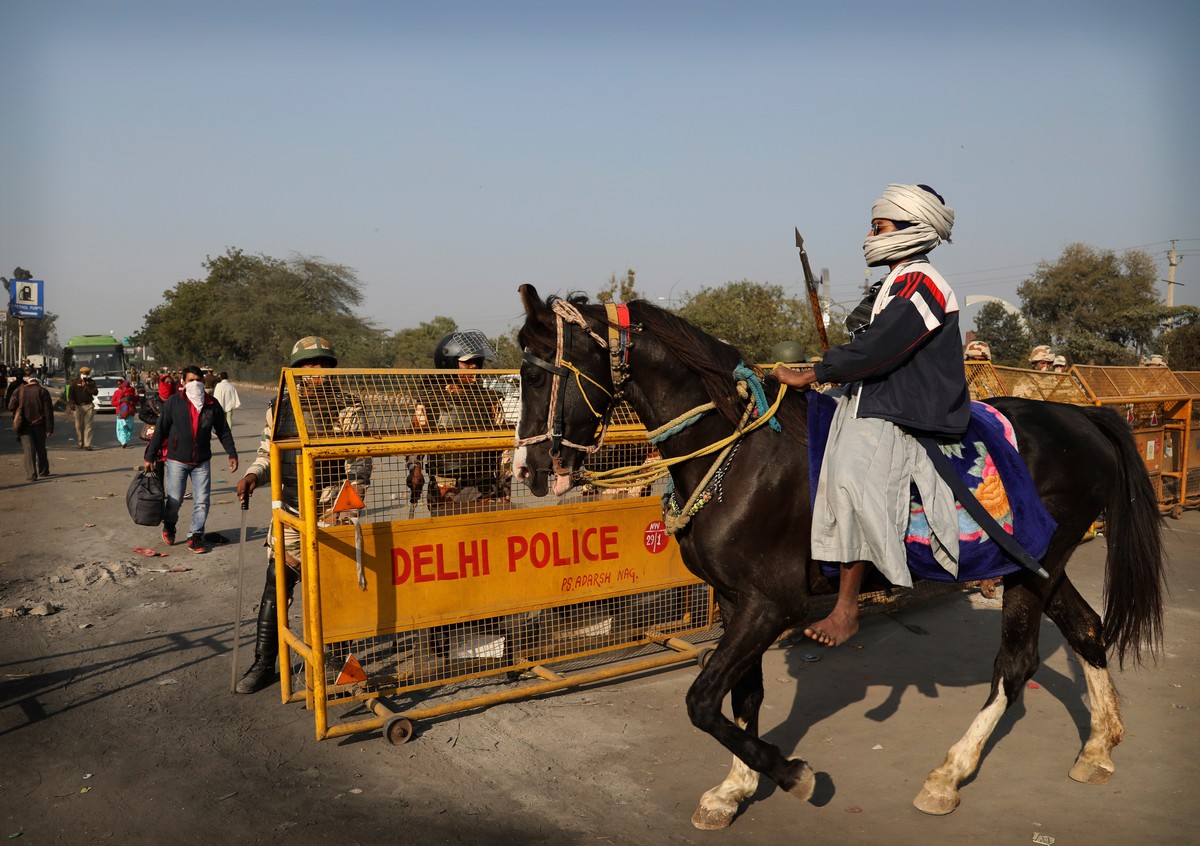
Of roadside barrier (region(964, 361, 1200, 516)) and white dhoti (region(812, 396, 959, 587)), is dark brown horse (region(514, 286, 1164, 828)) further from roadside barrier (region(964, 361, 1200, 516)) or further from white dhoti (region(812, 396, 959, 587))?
roadside barrier (region(964, 361, 1200, 516))

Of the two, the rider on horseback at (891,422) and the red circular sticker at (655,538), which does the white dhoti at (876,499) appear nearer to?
the rider on horseback at (891,422)

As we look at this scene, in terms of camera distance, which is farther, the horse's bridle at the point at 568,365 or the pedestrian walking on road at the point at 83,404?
the pedestrian walking on road at the point at 83,404

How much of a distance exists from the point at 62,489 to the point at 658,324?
579 inches

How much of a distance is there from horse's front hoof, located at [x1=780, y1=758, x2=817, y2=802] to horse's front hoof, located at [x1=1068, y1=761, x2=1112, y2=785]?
1538 mm

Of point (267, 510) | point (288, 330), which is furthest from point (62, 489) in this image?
point (288, 330)

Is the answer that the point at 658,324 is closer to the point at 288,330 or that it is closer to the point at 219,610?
the point at 219,610

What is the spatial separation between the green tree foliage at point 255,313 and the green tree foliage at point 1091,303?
4380 centimetres

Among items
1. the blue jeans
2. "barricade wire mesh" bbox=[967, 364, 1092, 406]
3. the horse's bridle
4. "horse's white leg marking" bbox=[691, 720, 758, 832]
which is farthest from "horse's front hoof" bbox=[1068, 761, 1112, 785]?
the blue jeans

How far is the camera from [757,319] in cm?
2802

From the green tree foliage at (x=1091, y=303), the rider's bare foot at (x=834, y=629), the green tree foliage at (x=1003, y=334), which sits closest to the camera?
the rider's bare foot at (x=834, y=629)

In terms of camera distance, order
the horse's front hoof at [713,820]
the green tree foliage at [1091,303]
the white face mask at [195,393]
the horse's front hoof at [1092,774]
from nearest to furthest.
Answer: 1. the horse's front hoof at [713,820]
2. the horse's front hoof at [1092,774]
3. the white face mask at [195,393]
4. the green tree foliage at [1091,303]

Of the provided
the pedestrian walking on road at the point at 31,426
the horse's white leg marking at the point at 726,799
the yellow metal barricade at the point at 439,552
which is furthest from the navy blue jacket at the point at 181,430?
the horse's white leg marking at the point at 726,799

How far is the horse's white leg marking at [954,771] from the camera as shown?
14.0ft

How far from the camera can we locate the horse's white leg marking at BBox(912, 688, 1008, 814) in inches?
168
